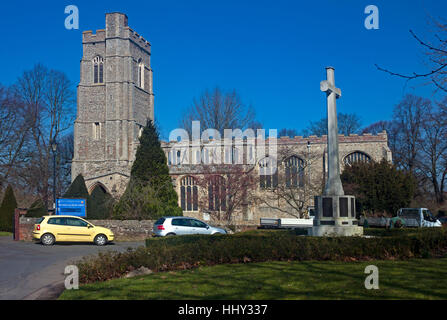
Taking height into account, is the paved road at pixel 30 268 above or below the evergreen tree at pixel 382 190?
below

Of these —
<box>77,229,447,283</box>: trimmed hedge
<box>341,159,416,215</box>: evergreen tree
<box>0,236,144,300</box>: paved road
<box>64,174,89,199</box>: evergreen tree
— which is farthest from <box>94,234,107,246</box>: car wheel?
<box>341,159,416,215</box>: evergreen tree

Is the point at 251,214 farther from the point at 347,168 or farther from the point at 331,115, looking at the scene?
the point at 331,115

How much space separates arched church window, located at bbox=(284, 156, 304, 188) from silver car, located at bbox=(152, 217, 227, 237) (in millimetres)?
14880

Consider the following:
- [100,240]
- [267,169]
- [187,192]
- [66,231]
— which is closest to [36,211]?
[66,231]

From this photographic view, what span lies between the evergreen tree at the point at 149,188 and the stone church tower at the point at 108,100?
20.8 metres

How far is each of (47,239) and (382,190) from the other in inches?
873

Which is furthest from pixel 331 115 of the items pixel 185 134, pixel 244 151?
pixel 185 134

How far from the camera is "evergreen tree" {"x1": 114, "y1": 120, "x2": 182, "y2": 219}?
1109 inches

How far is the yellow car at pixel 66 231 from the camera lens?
22000 mm

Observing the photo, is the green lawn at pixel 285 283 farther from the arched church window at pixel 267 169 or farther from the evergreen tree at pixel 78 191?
the arched church window at pixel 267 169

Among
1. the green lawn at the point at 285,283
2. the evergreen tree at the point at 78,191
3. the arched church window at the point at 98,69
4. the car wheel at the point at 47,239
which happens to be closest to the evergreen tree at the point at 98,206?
the evergreen tree at the point at 78,191

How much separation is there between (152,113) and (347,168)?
31850 mm

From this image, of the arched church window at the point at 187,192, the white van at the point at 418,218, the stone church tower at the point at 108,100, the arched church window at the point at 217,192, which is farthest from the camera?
the stone church tower at the point at 108,100

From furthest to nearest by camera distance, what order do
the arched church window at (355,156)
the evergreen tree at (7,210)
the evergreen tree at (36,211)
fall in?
the arched church window at (355,156) → the evergreen tree at (7,210) → the evergreen tree at (36,211)
